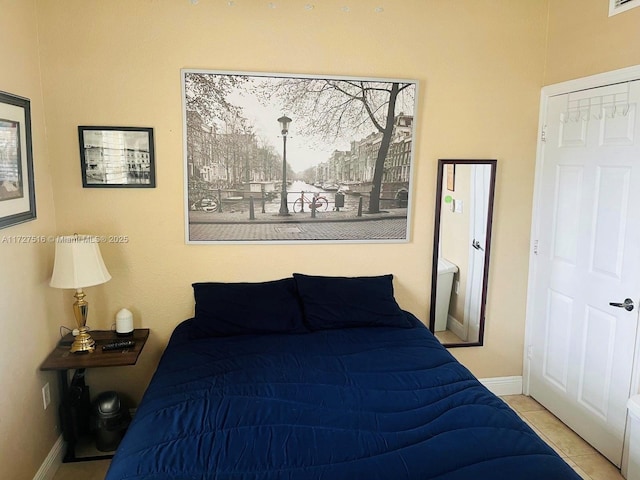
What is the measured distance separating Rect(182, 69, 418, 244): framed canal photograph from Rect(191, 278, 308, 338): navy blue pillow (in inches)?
12.1

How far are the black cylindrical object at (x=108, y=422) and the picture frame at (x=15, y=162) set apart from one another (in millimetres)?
1095

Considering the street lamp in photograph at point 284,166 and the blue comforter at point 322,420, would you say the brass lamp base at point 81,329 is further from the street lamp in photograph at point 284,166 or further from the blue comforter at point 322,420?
the street lamp in photograph at point 284,166

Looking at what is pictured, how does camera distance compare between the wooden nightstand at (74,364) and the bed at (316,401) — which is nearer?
the bed at (316,401)

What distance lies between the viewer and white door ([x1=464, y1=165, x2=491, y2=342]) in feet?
10.6

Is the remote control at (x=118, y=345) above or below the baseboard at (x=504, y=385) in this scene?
above

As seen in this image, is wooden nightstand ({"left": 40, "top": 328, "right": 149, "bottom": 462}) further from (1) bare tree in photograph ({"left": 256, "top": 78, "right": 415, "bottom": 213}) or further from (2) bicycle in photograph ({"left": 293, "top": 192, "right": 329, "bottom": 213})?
(1) bare tree in photograph ({"left": 256, "top": 78, "right": 415, "bottom": 213})

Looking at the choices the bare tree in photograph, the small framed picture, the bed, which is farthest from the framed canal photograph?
the bed

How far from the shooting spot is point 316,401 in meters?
2.10

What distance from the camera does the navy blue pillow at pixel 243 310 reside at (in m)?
2.79

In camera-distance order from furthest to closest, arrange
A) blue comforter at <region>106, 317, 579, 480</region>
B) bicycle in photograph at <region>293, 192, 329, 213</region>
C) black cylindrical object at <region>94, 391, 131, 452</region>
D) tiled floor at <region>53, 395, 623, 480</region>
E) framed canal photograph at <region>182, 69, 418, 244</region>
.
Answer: bicycle in photograph at <region>293, 192, 329, 213</region> → framed canal photograph at <region>182, 69, 418, 244</region> → black cylindrical object at <region>94, 391, 131, 452</region> → tiled floor at <region>53, 395, 623, 480</region> → blue comforter at <region>106, 317, 579, 480</region>

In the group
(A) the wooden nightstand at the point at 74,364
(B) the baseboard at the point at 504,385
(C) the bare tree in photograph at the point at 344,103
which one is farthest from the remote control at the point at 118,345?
(B) the baseboard at the point at 504,385

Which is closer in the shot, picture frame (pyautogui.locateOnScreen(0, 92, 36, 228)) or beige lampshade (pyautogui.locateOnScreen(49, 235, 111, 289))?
picture frame (pyautogui.locateOnScreen(0, 92, 36, 228))

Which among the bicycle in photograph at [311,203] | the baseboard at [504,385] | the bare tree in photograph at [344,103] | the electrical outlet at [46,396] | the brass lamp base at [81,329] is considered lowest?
the baseboard at [504,385]

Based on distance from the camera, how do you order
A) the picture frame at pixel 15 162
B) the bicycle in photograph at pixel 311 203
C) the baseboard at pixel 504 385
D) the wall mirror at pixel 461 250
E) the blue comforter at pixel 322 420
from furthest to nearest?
the baseboard at pixel 504 385, the wall mirror at pixel 461 250, the bicycle in photograph at pixel 311 203, the picture frame at pixel 15 162, the blue comforter at pixel 322 420
